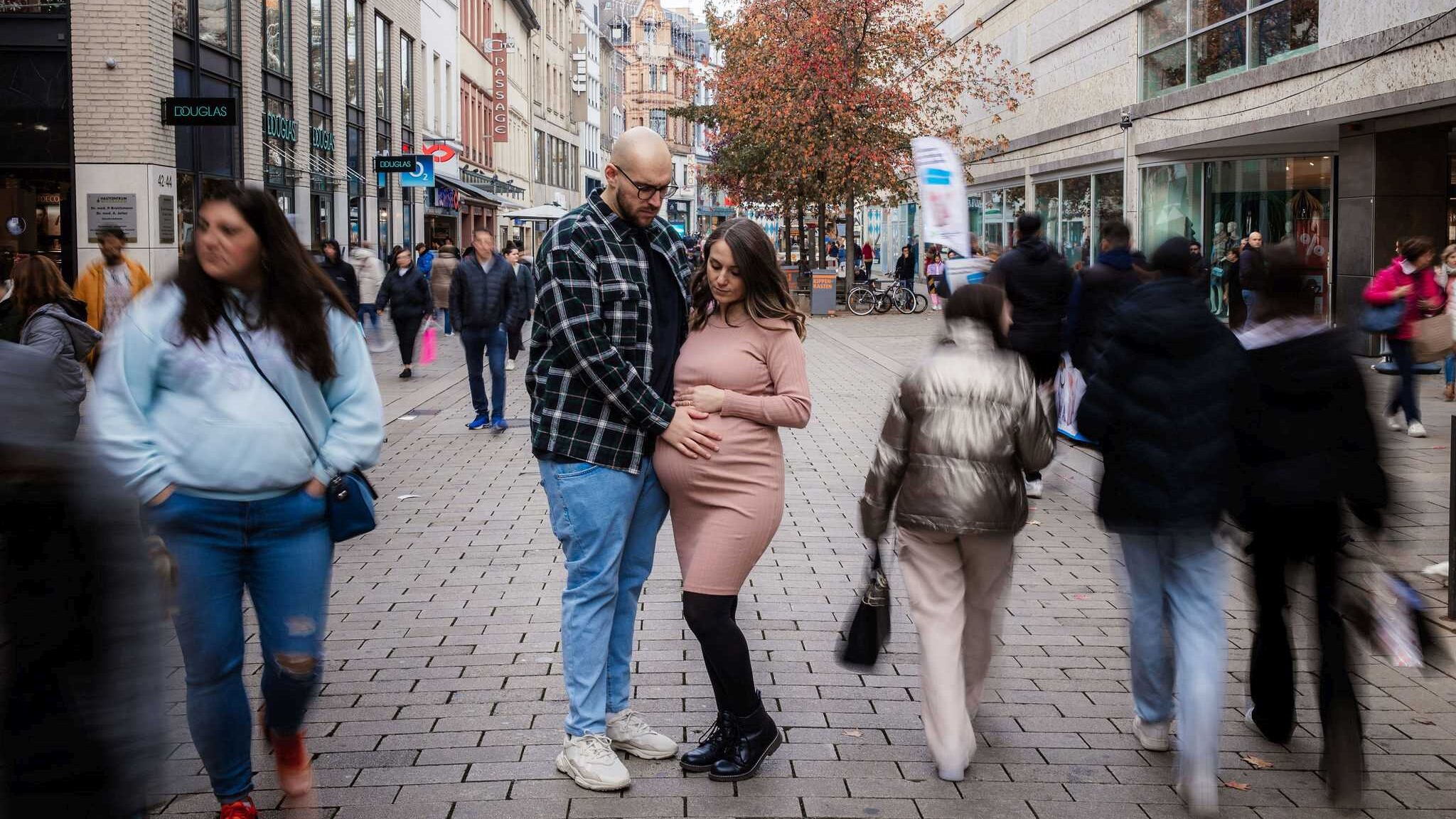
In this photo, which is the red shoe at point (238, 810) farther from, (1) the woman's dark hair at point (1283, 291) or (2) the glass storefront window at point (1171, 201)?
(2) the glass storefront window at point (1171, 201)

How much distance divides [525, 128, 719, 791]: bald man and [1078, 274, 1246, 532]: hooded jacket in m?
1.23

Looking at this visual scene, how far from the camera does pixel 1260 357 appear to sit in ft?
13.8

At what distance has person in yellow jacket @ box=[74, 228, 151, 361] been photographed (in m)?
11.5

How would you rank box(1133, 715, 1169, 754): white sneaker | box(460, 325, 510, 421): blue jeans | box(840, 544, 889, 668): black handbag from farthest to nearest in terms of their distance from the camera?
1. box(460, 325, 510, 421): blue jeans
2. box(1133, 715, 1169, 754): white sneaker
3. box(840, 544, 889, 668): black handbag

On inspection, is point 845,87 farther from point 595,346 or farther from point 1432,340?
point 595,346

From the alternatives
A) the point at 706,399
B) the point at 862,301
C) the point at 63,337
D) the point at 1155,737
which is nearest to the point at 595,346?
the point at 706,399

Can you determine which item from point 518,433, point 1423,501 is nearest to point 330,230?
point 518,433

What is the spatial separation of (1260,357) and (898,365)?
1581cm

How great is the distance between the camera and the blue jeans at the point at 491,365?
1309 centimetres

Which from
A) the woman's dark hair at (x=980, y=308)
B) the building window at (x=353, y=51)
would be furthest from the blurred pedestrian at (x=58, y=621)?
the building window at (x=353, y=51)

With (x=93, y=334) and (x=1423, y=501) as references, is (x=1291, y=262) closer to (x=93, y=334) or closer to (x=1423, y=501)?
(x=1423, y=501)

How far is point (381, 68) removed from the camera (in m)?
34.8

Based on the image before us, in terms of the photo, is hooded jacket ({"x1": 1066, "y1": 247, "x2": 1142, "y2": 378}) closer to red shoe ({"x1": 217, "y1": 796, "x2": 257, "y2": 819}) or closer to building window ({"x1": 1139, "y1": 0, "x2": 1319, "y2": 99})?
red shoe ({"x1": 217, "y1": 796, "x2": 257, "y2": 819})

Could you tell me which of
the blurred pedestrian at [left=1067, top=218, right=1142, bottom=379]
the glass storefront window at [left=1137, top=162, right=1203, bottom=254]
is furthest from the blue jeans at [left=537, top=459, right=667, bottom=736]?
the glass storefront window at [left=1137, top=162, right=1203, bottom=254]
